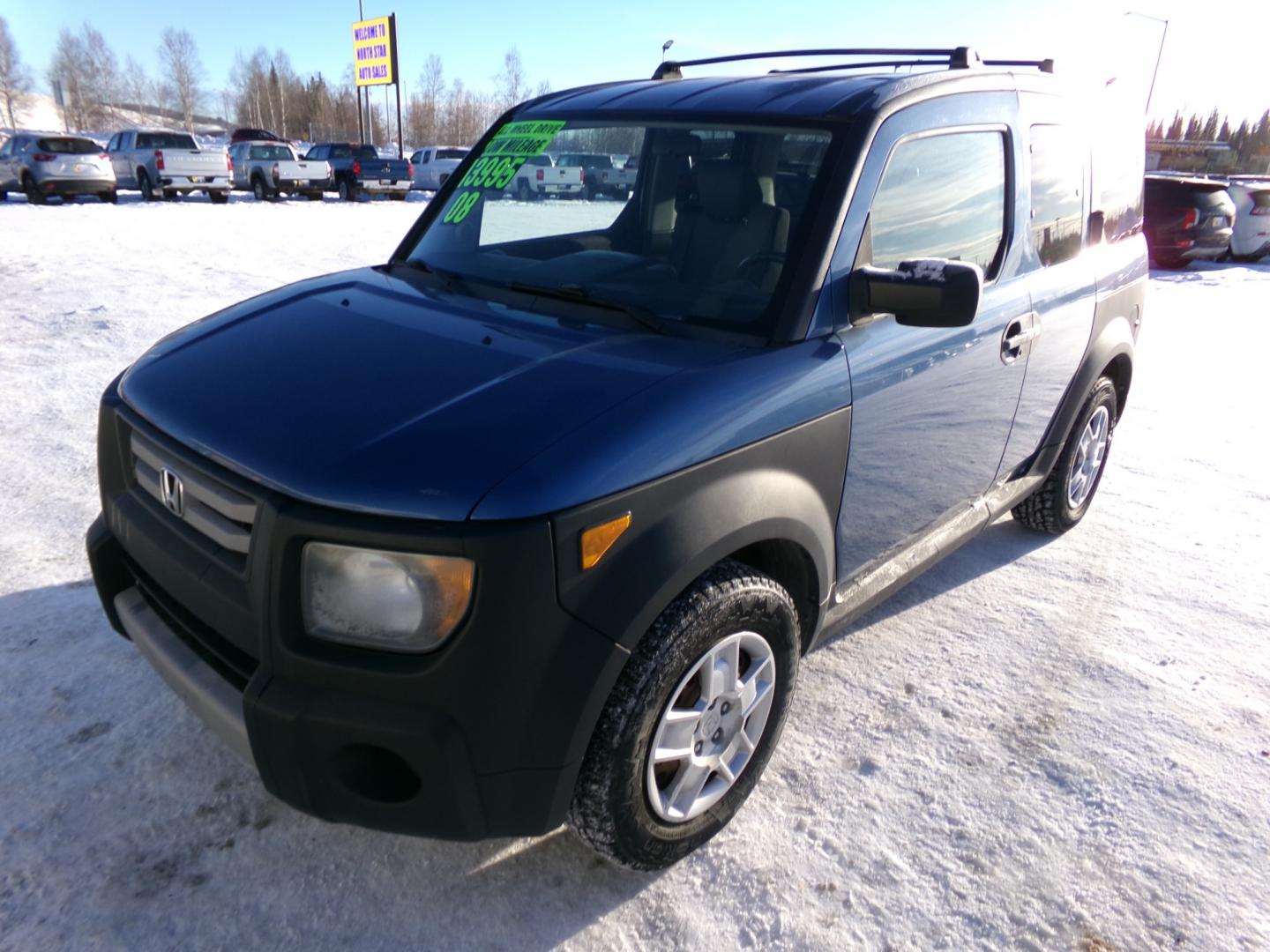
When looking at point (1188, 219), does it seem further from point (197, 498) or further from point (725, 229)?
point (197, 498)

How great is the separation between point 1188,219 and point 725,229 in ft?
46.7

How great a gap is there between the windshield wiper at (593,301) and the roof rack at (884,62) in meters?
1.37

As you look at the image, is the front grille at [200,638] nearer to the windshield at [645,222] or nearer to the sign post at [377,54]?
the windshield at [645,222]

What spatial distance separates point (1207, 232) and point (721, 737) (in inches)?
593

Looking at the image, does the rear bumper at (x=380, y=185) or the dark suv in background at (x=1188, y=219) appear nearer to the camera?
the dark suv in background at (x=1188, y=219)

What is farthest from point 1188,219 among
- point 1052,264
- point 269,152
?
point 269,152

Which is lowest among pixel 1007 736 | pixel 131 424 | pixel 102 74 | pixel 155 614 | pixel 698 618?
pixel 1007 736

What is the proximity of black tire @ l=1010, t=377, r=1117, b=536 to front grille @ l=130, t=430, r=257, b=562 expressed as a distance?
3.38 m

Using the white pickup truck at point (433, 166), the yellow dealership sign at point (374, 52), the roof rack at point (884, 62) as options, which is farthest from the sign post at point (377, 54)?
the roof rack at point (884, 62)

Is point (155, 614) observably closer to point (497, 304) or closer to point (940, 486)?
point (497, 304)

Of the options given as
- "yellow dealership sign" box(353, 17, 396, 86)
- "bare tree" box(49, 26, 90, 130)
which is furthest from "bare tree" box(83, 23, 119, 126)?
"yellow dealership sign" box(353, 17, 396, 86)

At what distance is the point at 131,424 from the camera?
228 centimetres

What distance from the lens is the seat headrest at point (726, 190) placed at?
8.68ft

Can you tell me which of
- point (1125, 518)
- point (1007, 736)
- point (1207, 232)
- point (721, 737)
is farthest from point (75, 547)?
point (1207, 232)
